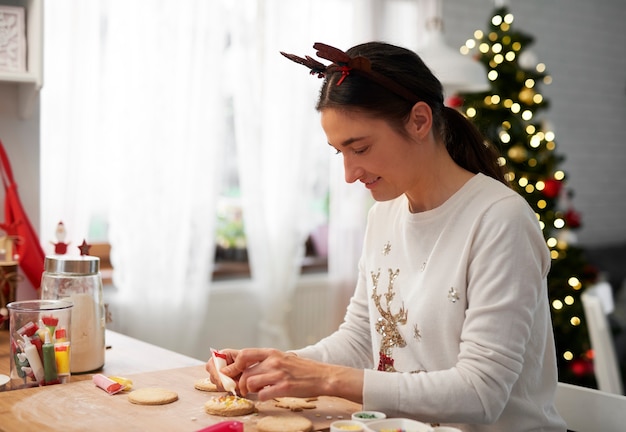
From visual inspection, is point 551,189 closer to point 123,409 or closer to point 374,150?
point 374,150

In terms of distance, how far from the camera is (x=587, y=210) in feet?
18.0

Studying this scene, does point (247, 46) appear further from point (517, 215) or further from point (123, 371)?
point (517, 215)

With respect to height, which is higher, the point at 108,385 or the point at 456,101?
the point at 456,101

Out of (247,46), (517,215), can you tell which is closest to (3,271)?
(517,215)

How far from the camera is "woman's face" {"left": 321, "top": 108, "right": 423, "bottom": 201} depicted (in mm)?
1493

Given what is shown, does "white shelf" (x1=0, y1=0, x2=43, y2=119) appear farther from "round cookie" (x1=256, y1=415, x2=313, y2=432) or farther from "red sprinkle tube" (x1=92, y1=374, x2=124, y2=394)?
"round cookie" (x1=256, y1=415, x2=313, y2=432)

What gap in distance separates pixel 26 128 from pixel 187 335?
1.33 meters

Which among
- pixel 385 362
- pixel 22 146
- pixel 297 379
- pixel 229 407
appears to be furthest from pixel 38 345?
pixel 22 146

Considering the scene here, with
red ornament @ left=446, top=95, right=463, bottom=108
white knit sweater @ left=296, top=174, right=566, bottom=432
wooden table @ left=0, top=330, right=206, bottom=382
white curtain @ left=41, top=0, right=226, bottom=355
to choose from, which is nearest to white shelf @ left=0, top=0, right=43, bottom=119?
white curtain @ left=41, top=0, right=226, bottom=355

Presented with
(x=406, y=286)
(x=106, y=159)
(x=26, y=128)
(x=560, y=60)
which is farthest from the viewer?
(x=560, y=60)

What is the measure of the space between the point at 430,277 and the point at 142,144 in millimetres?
2073

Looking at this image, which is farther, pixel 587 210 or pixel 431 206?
pixel 587 210

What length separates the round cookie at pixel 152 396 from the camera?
144cm

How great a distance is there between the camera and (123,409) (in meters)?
1.41
